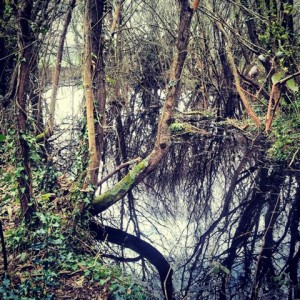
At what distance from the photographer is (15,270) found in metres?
4.12

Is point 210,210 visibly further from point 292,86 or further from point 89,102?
point 89,102

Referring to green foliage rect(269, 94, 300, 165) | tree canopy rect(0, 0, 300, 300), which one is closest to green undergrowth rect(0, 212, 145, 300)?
tree canopy rect(0, 0, 300, 300)

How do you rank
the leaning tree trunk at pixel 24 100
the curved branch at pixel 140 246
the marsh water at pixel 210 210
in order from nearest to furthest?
the leaning tree trunk at pixel 24 100 → the marsh water at pixel 210 210 → the curved branch at pixel 140 246

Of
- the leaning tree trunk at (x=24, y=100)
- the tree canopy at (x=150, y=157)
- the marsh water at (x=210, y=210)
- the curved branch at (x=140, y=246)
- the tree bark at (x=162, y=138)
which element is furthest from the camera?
the tree bark at (x=162, y=138)

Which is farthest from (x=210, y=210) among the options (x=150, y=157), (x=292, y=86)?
(x=292, y=86)

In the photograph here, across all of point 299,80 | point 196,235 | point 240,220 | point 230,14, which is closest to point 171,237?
point 196,235

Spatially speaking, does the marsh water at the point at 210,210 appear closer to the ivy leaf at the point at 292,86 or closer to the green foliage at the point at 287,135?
the green foliage at the point at 287,135

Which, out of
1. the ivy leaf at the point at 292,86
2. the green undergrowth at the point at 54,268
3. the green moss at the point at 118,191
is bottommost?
the green undergrowth at the point at 54,268

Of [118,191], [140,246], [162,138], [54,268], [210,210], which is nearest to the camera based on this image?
[54,268]

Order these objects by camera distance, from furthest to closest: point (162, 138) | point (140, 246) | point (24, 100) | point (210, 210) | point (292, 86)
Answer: point (210, 210) < point (140, 246) < point (162, 138) < point (292, 86) < point (24, 100)

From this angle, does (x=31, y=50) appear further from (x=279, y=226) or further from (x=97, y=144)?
(x=279, y=226)

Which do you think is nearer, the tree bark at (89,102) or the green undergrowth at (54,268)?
the green undergrowth at (54,268)

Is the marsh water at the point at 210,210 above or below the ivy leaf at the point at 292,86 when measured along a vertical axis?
below

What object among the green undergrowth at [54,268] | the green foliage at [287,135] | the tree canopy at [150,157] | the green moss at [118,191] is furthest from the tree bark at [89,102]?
the green foliage at [287,135]
